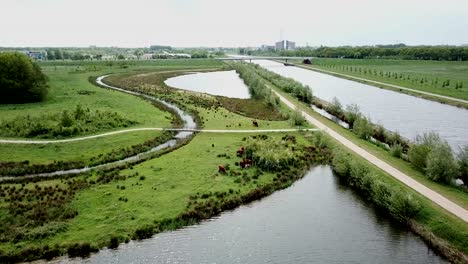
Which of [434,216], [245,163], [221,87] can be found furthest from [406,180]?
[221,87]

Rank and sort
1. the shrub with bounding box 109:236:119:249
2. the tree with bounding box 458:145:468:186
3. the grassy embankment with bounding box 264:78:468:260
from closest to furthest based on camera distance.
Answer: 1. the grassy embankment with bounding box 264:78:468:260
2. the shrub with bounding box 109:236:119:249
3. the tree with bounding box 458:145:468:186

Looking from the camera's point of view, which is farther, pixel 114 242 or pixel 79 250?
pixel 114 242

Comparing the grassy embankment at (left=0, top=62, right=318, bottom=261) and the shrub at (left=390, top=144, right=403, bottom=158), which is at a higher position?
the shrub at (left=390, top=144, right=403, bottom=158)

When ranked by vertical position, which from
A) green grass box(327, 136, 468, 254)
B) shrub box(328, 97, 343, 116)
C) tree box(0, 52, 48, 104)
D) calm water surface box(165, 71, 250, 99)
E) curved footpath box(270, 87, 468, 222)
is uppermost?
tree box(0, 52, 48, 104)

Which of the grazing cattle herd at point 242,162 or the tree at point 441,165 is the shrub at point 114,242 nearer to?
the grazing cattle herd at point 242,162

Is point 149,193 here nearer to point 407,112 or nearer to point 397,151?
point 397,151

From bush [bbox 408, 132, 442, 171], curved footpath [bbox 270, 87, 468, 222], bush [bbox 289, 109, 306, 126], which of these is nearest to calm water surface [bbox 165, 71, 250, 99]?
bush [bbox 289, 109, 306, 126]


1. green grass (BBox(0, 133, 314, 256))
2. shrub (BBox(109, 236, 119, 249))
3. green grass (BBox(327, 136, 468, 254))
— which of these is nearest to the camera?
green grass (BBox(327, 136, 468, 254))

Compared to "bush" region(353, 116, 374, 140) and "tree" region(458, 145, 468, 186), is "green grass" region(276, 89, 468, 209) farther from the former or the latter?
"tree" region(458, 145, 468, 186)
